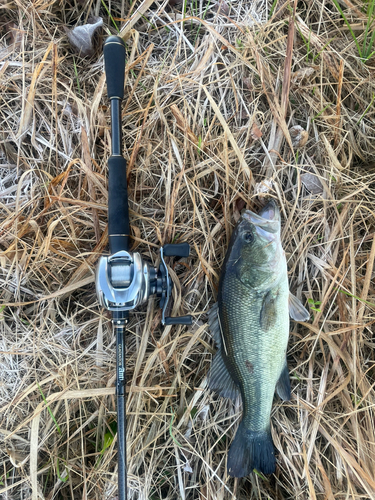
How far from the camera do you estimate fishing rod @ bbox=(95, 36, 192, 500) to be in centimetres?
170

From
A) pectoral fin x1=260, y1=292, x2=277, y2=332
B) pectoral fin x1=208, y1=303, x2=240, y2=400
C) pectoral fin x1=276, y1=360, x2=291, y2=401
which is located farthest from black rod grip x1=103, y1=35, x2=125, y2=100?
pectoral fin x1=276, y1=360, x2=291, y2=401

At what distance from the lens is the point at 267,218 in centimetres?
192

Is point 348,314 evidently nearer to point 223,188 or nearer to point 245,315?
→ point 245,315

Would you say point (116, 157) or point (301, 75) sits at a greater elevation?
point (301, 75)

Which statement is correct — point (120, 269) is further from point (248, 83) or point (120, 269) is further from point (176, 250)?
point (248, 83)

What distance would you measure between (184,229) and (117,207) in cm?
47

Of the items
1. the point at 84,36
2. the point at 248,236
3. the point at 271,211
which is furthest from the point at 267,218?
the point at 84,36

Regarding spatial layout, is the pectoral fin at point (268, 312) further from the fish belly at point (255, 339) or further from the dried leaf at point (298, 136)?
the dried leaf at point (298, 136)

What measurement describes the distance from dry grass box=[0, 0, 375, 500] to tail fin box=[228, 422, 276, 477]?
0.46 feet

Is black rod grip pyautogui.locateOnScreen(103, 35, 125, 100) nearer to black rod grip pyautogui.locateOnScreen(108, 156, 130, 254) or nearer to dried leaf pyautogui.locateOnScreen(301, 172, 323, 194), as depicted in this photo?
black rod grip pyautogui.locateOnScreen(108, 156, 130, 254)

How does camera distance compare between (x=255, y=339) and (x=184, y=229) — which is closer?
(x=255, y=339)

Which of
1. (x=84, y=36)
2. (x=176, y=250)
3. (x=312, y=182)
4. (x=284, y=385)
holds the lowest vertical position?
(x=284, y=385)

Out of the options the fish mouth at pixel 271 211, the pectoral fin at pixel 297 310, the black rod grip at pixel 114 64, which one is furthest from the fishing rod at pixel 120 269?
Result: the pectoral fin at pixel 297 310

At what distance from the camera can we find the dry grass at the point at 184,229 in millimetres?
2059
